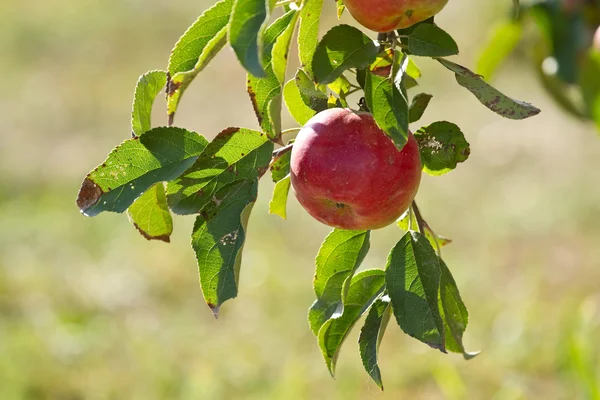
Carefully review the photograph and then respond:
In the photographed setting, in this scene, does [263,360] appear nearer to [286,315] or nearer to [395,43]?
[286,315]

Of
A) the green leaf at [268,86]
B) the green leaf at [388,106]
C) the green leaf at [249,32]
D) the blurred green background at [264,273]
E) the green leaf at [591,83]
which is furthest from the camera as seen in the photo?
the blurred green background at [264,273]

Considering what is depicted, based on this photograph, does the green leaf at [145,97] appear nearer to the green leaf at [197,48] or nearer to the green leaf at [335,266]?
the green leaf at [197,48]

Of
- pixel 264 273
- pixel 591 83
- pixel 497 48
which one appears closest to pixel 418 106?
pixel 591 83

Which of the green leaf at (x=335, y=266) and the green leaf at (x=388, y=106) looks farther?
the green leaf at (x=335, y=266)

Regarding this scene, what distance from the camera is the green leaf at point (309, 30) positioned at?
2.96 ft

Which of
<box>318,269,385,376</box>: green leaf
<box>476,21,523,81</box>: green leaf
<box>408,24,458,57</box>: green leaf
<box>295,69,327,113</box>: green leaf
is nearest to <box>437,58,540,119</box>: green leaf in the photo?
<box>408,24,458,57</box>: green leaf

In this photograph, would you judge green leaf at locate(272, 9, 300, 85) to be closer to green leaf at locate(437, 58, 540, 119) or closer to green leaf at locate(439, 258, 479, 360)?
green leaf at locate(437, 58, 540, 119)

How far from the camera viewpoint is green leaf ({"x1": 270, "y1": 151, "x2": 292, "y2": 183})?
0.98 m

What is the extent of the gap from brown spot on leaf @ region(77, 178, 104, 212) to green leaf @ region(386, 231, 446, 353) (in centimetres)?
32

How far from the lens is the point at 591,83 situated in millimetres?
1410

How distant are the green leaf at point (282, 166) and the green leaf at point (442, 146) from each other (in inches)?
5.8

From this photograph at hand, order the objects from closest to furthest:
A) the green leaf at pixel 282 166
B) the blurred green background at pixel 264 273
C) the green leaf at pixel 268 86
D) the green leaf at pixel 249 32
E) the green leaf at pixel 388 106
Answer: the green leaf at pixel 249 32 → the green leaf at pixel 388 106 → the green leaf at pixel 268 86 → the green leaf at pixel 282 166 → the blurred green background at pixel 264 273

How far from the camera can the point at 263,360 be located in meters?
2.64

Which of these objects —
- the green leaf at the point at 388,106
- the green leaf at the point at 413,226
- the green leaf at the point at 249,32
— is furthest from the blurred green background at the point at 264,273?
the green leaf at the point at 249,32
